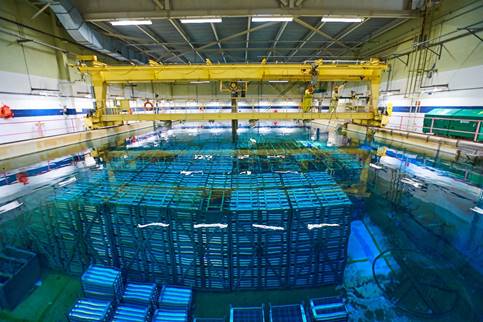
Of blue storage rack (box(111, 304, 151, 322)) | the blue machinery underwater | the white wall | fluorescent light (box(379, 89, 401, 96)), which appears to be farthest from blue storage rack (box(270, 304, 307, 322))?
fluorescent light (box(379, 89, 401, 96))

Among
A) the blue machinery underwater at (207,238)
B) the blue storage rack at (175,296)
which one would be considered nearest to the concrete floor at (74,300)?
the blue machinery underwater at (207,238)

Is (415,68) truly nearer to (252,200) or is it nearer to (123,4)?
(252,200)

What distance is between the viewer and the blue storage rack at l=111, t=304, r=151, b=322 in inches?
93.7

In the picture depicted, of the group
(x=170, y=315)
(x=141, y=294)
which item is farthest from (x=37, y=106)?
(x=170, y=315)

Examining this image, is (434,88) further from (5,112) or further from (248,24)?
(5,112)

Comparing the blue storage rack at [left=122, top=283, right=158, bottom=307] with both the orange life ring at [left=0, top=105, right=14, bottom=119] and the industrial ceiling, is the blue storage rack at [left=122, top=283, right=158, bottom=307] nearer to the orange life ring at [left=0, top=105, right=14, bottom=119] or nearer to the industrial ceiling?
the industrial ceiling

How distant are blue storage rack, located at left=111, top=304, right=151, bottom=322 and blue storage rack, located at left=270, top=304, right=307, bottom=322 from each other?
1477 millimetres

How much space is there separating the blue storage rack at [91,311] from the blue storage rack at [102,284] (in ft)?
0.37

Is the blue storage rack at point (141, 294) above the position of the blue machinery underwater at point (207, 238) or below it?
below

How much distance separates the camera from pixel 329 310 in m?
2.46

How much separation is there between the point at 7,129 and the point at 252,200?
12880 mm

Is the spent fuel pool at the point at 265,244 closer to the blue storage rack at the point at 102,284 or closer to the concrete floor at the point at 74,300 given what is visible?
the concrete floor at the point at 74,300

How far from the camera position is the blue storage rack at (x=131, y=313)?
2381 millimetres

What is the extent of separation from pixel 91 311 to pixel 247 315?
1817mm
